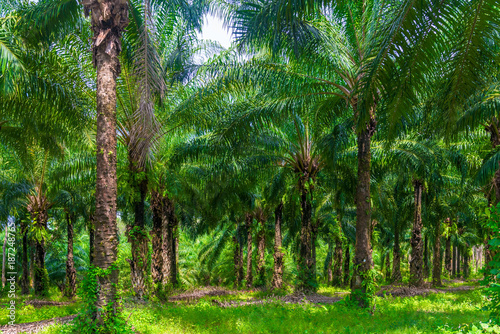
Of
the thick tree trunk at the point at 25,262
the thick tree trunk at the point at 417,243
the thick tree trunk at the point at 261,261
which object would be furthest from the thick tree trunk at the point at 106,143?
the thick tree trunk at the point at 261,261

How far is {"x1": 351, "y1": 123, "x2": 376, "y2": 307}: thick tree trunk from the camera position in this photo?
10.7 metres

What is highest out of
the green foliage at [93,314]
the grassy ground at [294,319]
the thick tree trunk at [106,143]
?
the thick tree trunk at [106,143]

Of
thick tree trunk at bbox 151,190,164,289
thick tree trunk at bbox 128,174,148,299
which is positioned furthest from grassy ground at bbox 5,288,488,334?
thick tree trunk at bbox 151,190,164,289

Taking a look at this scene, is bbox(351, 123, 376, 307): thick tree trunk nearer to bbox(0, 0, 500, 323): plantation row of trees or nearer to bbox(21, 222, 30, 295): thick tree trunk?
bbox(0, 0, 500, 323): plantation row of trees

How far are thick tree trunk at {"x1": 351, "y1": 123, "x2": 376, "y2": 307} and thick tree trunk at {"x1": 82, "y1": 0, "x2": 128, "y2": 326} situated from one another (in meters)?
6.45

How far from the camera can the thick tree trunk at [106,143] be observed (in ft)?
24.5

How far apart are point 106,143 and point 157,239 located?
11528mm

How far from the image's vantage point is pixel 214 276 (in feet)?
142

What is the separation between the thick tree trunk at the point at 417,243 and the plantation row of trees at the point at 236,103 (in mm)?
102

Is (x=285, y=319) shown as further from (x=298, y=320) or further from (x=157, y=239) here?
(x=157, y=239)

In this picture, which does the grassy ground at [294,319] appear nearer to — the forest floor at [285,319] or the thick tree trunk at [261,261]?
the forest floor at [285,319]

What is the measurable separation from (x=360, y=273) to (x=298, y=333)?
3.03 meters

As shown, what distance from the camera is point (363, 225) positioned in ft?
36.2

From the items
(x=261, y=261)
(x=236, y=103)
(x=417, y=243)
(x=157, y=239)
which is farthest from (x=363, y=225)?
(x=261, y=261)
